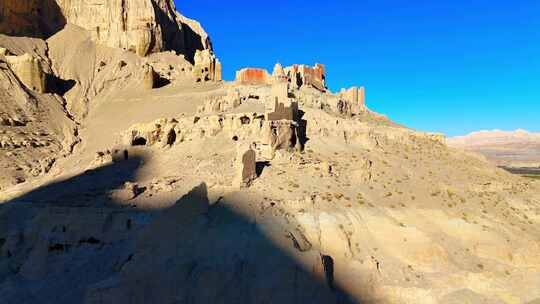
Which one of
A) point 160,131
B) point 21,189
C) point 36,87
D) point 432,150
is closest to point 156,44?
point 36,87

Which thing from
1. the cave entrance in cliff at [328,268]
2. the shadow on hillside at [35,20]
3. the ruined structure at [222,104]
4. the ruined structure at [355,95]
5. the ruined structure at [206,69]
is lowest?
the cave entrance in cliff at [328,268]

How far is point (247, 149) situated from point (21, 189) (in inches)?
505

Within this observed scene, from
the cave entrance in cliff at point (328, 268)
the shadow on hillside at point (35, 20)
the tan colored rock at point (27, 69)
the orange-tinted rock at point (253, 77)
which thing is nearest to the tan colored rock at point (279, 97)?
the cave entrance in cliff at point (328, 268)

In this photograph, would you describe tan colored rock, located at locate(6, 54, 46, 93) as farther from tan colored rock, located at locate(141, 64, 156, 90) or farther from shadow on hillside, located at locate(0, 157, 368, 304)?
shadow on hillside, located at locate(0, 157, 368, 304)

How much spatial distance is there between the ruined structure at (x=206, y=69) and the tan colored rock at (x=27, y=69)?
13.8m

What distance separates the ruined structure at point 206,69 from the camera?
43.4 metres

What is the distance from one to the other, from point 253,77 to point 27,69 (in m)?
19.1

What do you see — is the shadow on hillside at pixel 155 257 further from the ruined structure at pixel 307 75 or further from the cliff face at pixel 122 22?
the cliff face at pixel 122 22

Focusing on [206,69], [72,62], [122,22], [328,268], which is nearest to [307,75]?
[206,69]

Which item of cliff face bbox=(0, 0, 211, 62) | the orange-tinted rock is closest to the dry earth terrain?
the orange-tinted rock

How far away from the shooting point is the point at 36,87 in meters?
38.8

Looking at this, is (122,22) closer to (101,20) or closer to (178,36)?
(101,20)

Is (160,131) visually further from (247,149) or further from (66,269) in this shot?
(66,269)

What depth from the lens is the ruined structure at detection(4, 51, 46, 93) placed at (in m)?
38.1
